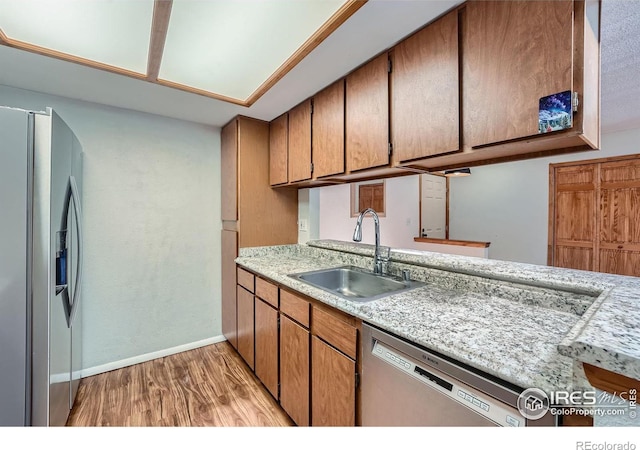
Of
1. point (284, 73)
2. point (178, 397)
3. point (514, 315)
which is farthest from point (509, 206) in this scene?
point (178, 397)

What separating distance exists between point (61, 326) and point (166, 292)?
40.2 inches

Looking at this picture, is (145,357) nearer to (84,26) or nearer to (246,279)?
(246,279)

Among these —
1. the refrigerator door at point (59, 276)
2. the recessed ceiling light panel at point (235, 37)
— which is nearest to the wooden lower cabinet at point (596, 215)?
the recessed ceiling light panel at point (235, 37)

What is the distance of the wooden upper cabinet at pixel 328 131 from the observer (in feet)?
5.98

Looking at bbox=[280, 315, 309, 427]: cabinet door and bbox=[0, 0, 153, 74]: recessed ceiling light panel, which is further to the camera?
bbox=[280, 315, 309, 427]: cabinet door

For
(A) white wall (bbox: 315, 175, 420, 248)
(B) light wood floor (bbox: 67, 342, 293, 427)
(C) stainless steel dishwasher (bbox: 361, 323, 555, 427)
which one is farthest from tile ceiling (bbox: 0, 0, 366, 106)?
(A) white wall (bbox: 315, 175, 420, 248)

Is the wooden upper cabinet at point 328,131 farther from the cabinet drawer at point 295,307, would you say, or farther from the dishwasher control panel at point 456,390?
the dishwasher control panel at point 456,390

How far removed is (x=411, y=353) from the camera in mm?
943

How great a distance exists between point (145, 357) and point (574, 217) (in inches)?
217

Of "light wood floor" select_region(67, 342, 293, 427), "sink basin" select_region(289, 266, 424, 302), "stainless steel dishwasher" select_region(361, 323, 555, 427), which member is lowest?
"light wood floor" select_region(67, 342, 293, 427)

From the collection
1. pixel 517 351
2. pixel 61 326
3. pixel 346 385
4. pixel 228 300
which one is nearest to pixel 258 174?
pixel 228 300

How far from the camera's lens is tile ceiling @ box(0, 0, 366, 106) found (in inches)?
47.7

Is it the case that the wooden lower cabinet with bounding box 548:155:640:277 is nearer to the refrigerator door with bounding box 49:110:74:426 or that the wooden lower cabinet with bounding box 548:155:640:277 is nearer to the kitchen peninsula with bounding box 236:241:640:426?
the kitchen peninsula with bounding box 236:241:640:426

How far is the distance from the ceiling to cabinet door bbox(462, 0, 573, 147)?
0.22 meters
